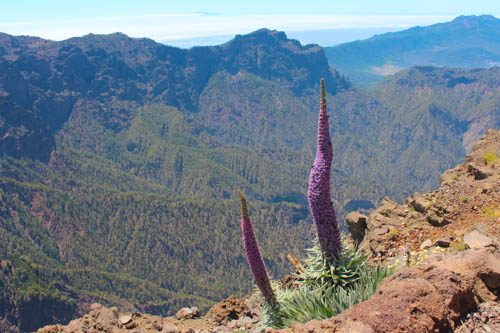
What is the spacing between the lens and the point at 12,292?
10688 centimetres

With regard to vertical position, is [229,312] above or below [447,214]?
below

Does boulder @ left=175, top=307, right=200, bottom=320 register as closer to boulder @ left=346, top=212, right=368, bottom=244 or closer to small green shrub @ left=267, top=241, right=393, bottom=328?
boulder @ left=346, top=212, right=368, bottom=244

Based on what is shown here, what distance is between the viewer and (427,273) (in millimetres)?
7473

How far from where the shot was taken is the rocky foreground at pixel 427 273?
670cm

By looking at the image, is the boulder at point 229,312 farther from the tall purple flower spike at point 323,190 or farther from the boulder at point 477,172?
the boulder at point 477,172

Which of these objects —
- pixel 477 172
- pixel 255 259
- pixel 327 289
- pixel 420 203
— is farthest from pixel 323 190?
pixel 477 172

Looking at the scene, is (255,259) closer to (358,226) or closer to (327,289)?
(327,289)

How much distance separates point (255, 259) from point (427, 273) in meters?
3.49

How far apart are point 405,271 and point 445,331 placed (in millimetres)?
1351

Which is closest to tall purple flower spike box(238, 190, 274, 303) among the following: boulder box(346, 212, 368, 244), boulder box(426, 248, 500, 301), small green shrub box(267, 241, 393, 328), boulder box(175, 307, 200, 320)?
small green shrub box(267, 241, 393, 328)

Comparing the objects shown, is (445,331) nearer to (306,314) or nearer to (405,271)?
(405,271)

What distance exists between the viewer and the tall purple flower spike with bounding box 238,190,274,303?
8266 millimetres

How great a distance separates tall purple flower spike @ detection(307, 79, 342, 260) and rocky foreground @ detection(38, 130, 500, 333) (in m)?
1.46

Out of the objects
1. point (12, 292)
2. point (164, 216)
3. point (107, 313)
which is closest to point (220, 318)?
point (107, 313)
